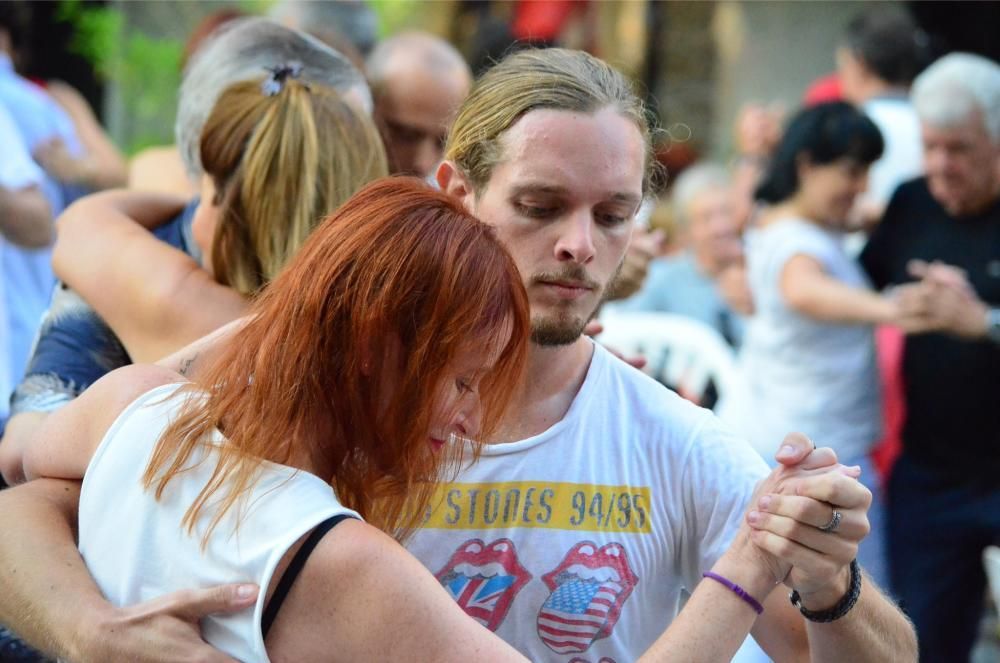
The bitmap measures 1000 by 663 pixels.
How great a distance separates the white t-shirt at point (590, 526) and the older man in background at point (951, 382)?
229cm

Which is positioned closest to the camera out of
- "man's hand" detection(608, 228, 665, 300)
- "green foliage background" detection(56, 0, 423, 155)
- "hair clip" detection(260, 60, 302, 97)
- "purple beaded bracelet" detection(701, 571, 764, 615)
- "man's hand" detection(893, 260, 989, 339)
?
"purple beaded bracelet" detection(701, 571, 764, 615)

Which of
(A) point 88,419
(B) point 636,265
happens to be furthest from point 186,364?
(B) point 636,265

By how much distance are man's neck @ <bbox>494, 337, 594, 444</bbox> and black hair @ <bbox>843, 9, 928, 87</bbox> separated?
378 cm

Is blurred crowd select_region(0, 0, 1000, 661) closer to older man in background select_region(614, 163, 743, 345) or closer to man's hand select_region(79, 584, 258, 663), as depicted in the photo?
older man in background select_region(614, 163, 743, 345)

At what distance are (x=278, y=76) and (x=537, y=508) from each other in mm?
1047

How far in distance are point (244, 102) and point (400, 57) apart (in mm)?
1603

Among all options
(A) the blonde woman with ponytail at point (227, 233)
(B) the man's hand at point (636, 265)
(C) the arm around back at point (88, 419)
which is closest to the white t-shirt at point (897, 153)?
(B) the man's hand at point (636, 265)

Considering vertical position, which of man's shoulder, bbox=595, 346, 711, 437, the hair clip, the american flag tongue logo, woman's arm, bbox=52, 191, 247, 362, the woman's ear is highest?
the hair clip

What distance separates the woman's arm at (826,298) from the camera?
434 centimetres

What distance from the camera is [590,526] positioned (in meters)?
2.24

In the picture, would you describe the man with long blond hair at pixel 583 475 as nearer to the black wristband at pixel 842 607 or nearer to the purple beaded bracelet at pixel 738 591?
the black wristband at pixel 842 607

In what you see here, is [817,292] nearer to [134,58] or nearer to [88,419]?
[88,419]

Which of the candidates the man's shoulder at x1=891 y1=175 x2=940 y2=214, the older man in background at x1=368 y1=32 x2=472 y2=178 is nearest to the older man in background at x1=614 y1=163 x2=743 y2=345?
the man's shoulder at x1=891 y1=175 x2=940 y2=214

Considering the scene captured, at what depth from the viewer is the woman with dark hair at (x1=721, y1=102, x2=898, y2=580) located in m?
4.63
